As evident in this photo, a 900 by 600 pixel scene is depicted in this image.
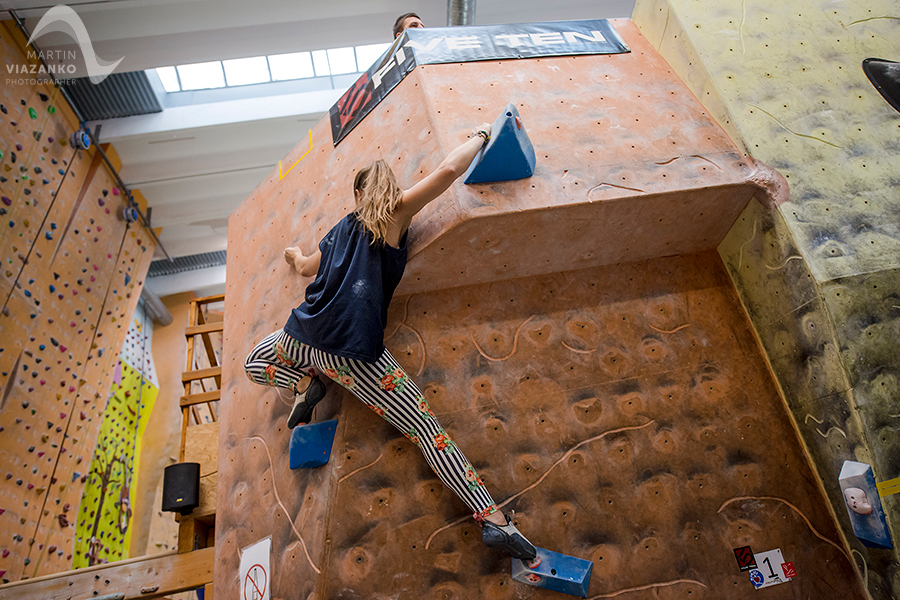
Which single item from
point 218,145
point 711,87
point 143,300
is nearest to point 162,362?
point 143,300

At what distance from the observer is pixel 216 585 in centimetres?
260

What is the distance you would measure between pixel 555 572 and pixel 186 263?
8.86 m

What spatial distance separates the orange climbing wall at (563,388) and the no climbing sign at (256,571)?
0.06 meters

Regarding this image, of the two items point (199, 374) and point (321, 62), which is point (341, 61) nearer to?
point (321, 62)

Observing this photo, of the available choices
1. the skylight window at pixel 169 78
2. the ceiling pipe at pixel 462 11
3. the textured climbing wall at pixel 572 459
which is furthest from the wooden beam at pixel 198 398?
the skylight window at pixel 169 78

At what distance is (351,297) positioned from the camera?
80.1 inches

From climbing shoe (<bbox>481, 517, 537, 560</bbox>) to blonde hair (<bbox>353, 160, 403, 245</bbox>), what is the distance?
117cm

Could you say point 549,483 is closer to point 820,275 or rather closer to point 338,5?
point 820,275

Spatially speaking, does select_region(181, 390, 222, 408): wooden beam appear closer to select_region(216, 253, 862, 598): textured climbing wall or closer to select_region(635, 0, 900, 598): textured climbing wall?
select_region(216, 253, 862, 598): textured climbing wall

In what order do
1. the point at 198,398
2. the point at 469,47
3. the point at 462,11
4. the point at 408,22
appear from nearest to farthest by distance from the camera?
the point at 469,47, the point at 408,22, the point at 198,398, the point at 462,11

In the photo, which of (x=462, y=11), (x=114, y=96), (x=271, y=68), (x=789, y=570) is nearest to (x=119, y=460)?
(x=114, y=96)

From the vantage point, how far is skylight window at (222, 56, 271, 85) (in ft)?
21.9

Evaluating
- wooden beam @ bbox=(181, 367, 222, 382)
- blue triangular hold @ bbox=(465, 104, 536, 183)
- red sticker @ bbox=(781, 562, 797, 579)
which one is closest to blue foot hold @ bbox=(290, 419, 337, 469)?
blue triangular hold @ bbox=(465, 104, 536, 183)

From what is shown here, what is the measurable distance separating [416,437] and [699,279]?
158 centimetres
